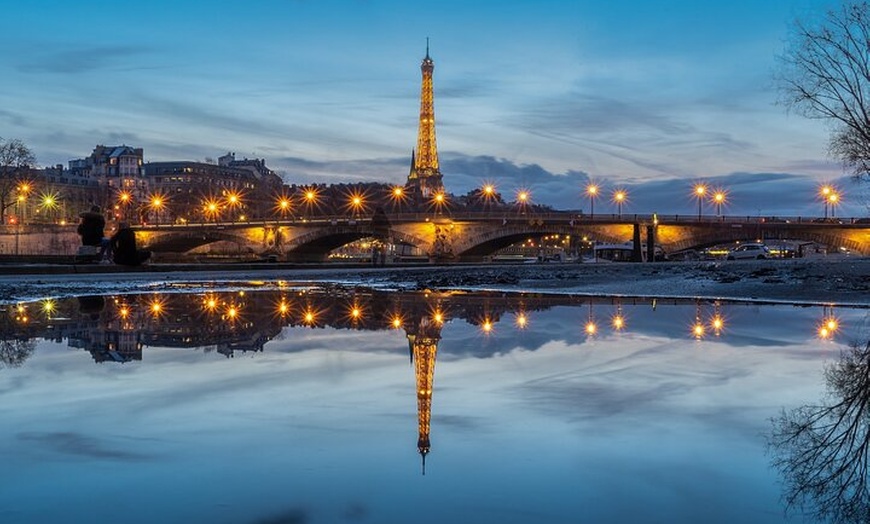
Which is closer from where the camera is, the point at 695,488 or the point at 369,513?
the point at 369,513

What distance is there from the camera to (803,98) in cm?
3516

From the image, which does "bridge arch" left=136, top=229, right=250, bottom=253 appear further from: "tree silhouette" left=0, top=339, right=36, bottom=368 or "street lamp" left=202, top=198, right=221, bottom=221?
"tree silhouette" left=0, top=339, right=36, bottom=368

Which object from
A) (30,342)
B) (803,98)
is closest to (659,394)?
(30,342)

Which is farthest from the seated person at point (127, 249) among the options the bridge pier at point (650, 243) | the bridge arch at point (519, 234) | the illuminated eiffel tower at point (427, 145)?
the illuminated eiffel tower at point (427, 145)

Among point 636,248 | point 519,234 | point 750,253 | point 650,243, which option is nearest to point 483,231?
point 519,234

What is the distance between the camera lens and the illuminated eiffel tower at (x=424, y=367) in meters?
6.28

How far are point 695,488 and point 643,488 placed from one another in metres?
0.30

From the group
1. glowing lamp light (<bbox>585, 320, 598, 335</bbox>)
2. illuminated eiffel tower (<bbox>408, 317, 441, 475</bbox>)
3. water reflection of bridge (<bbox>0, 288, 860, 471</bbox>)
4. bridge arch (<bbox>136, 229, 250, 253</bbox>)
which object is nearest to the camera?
illuminated eiffel tower (<bbox>408, 317, 441, 475</bbox>)

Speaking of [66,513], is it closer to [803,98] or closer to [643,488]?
[643,488]

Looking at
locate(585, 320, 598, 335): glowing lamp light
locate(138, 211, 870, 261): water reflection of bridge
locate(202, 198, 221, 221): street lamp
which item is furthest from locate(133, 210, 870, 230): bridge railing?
locate(585, 320, 598, 335): glowing lamp light

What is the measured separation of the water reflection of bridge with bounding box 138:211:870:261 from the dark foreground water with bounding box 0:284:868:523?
253ft

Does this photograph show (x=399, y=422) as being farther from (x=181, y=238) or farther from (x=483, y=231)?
(x=181, y=238)

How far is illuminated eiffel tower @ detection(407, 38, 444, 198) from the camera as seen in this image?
181 meters

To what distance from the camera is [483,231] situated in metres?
103
